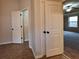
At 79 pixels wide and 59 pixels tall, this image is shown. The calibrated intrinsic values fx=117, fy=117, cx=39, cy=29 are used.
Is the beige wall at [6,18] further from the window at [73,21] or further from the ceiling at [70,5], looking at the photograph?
the window at [73,21]

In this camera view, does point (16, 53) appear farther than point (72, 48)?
No

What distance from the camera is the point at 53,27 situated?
470 cm

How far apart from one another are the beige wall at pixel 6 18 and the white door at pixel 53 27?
364 centimetres

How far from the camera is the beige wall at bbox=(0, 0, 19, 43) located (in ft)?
23.6

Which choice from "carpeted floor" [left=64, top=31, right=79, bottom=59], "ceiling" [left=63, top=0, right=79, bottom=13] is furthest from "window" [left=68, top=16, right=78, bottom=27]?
"carpeted floor" [left=64, top=31, right=79, bottom=59]

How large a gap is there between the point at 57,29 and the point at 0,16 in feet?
13.0

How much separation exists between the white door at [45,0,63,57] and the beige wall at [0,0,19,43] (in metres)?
3.64

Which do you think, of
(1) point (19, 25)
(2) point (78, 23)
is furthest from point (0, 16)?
(2) point (78, 23)

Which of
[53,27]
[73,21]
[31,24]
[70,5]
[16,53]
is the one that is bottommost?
[16,53]

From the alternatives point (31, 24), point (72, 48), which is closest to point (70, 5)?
point (72, 48)

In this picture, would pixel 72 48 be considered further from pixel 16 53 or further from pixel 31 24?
pixel 16 53

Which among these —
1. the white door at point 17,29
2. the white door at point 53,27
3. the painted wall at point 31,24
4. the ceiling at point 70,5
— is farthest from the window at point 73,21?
the white door at point 53,27

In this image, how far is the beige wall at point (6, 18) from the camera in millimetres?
7184

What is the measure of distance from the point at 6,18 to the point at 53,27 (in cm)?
378
